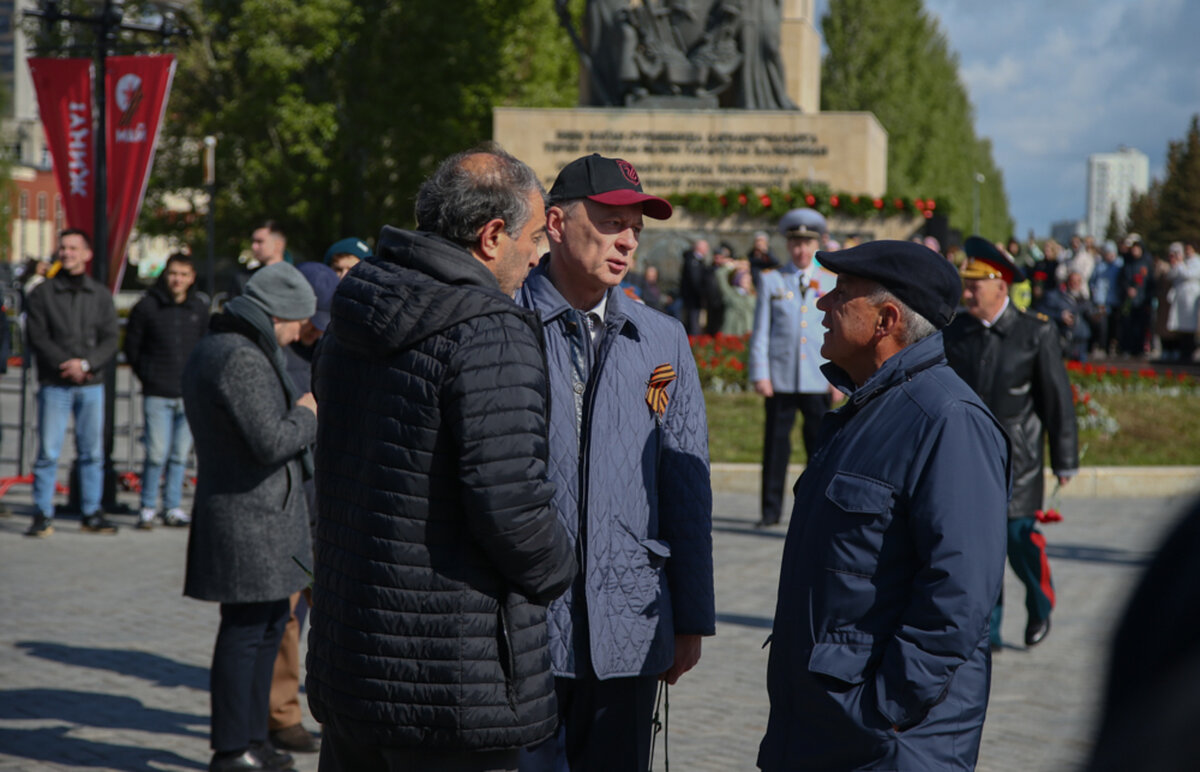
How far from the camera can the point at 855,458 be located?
3.06m

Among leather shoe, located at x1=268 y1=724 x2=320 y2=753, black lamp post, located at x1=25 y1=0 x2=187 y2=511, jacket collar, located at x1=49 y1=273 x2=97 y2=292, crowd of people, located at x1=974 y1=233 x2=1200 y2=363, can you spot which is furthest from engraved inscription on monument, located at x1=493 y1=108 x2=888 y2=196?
leather shoe, located at x1=268 y1=724 x2=320 y2=753

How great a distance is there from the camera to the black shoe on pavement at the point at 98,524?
35.7ft

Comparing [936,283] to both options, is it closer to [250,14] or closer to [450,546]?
[450,546]

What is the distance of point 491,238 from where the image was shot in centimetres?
321

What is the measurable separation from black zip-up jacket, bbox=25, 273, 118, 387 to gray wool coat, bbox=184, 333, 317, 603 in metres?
6.29

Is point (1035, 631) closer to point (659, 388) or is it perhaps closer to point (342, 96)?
point (659, 388)

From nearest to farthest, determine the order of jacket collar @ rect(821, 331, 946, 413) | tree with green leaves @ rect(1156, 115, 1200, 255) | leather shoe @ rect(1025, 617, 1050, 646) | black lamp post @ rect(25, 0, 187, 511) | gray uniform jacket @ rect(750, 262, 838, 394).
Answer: jacket collar @ rect(821, 331, 946, 413), leather shoe @ rect(1025, 617, 1050, 646), gray uniform jacket @ rect(750, 262, 838, 394), black lamp post @ rect(25, 0, 187, 511), tree with green leaves @ rect(1156, 115, 1200, 255)

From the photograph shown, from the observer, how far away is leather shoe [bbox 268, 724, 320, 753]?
5.77m

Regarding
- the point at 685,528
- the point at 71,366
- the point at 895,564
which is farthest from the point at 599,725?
the point at 71,366

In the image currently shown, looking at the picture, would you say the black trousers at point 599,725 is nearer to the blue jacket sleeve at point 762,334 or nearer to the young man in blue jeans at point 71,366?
the blue jacket sleeve at point 762,334

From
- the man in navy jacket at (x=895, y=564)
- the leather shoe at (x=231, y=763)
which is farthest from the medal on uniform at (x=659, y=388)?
the leather shoe at (x=231, y=763)

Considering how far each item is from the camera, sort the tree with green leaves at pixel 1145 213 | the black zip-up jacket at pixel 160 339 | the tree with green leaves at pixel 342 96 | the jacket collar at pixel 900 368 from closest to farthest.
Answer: the jacket collar at pixel 900 368 → the black zip-up jacket at pixel 160 339 → the tree with green leaves at pixel 342 96 → the tree with green leaves at pixel 1145 213

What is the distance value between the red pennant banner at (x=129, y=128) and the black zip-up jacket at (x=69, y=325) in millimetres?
1018

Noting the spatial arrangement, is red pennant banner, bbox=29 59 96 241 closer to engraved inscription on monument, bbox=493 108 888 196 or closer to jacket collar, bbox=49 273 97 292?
jacket collar, bbox=49 273 97 292
